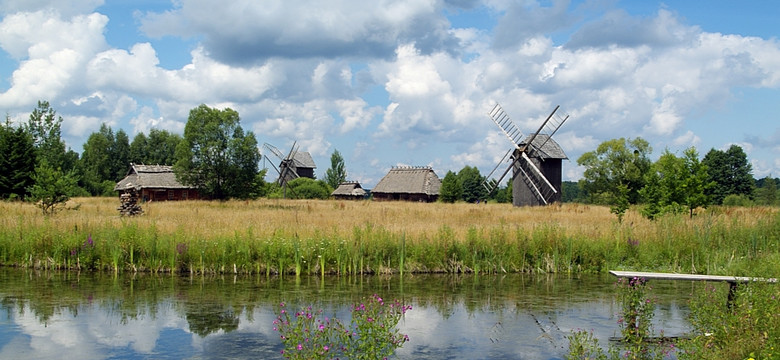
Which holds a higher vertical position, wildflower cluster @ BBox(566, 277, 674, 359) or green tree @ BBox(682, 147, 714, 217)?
green tree @ BBox(682, 147, 714, 217)

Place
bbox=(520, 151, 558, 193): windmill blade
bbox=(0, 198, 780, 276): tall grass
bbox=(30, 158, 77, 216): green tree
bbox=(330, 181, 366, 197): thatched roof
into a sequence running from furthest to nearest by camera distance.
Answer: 1. bbox=(330, 181, 366, 197): thatched roof
2. bbox=(520, 151, 558, 193): windmill blade
3. bbox=(30, 158, 77, 216): green tree
4. bbox=(0, 198, 780, 276): tall grass

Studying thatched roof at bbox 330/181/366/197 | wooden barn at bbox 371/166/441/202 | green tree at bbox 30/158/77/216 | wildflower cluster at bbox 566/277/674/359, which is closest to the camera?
wildflower cluster at bbox 566/277/674/359

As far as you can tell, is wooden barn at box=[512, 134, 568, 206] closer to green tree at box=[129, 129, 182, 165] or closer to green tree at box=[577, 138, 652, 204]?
green tree at box=[577, 138, 652, 204]

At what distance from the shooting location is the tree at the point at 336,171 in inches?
3681

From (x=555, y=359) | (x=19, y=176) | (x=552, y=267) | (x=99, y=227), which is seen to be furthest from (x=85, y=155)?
(x=555, y=359)

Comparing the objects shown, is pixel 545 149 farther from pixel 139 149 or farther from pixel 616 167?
pixel 139 149

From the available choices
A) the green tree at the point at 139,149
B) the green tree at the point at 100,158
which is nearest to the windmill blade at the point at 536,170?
the green tree at the point at 100,158

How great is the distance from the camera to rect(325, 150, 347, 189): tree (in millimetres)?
93500

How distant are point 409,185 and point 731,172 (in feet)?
110

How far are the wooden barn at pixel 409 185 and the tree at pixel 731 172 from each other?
2845 centimetres

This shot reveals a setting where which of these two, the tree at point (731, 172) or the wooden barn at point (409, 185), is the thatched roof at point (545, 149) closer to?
the wooden barn at point (409, 185)

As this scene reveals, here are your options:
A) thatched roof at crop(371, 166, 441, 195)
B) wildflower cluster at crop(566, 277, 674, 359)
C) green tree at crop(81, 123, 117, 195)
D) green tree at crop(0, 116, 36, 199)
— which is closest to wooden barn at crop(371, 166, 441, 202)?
thatched roof at crop(371, 166, 441, 195)

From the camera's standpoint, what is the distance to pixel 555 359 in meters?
8.12

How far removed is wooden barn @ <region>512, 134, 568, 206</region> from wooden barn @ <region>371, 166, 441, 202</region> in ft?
58.0
